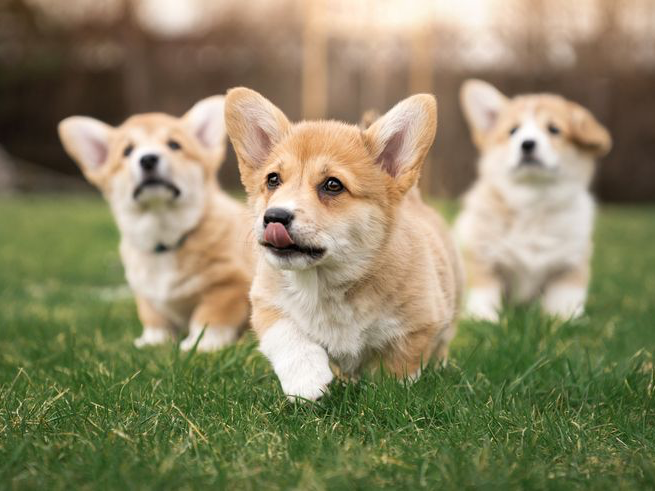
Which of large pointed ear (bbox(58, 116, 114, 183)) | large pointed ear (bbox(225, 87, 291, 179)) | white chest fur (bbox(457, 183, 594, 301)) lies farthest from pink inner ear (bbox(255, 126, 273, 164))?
white chest fur (bbox(457, 183, 594, 301))

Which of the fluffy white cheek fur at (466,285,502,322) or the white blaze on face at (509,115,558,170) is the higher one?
the white blaze on face at (509,115,558,170)

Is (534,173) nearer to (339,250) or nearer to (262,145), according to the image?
(262,145)

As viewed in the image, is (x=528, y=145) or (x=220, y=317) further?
(x=528, y=145)

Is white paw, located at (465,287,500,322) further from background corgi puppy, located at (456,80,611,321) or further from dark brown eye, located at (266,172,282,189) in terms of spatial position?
dark brown eye, located at (266,172,282,189)

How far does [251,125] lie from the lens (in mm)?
2836

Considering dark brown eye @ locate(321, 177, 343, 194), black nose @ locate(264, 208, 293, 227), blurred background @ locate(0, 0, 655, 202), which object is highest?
dark brown eye @ locate(321, 177, 343, 194)

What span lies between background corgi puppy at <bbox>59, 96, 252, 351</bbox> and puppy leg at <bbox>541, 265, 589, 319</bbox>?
1.94 metres

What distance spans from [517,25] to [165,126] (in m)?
10.4

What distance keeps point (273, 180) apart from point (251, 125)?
0.29 meters

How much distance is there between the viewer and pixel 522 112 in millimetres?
4926

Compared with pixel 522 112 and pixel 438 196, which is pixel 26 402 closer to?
pixel 522 112

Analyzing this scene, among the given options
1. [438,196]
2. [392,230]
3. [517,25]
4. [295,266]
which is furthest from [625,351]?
[517,25]

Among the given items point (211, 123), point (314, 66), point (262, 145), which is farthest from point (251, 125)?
point (314, 66)

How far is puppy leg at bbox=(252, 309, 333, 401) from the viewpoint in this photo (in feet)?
7.98
